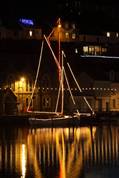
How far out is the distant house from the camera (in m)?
87.9

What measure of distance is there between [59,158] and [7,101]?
5715 cm

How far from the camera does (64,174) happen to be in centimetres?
2584

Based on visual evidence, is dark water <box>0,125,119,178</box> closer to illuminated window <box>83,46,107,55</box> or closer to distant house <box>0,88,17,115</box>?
distant house <box>0,88,17,115</box>

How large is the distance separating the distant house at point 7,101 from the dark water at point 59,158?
43686mm

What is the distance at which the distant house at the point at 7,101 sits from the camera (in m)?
87.9

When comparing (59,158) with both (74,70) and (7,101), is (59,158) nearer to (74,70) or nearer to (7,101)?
(7,101)

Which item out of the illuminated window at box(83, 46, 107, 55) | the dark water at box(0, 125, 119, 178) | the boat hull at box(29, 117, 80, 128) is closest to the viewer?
the dark water at box(0, 125, 119, 178)

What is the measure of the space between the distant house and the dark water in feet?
143

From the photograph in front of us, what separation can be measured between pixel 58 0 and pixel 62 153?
105 metres

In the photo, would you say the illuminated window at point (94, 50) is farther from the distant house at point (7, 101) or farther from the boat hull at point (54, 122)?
the boat hull at point (54, 122)

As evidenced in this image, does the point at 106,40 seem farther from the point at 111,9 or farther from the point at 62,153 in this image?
the point at 62,153

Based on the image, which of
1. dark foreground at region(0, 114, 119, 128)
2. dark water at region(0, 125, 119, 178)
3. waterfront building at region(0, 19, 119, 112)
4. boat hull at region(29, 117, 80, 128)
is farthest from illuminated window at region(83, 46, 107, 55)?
dark water at region(0, 125, 119, 178)

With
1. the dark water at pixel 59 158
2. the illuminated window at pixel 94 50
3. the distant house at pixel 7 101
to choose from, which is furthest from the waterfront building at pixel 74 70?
the dark water at pixel 59 158

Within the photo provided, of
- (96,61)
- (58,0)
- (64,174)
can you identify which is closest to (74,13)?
(58,0)
